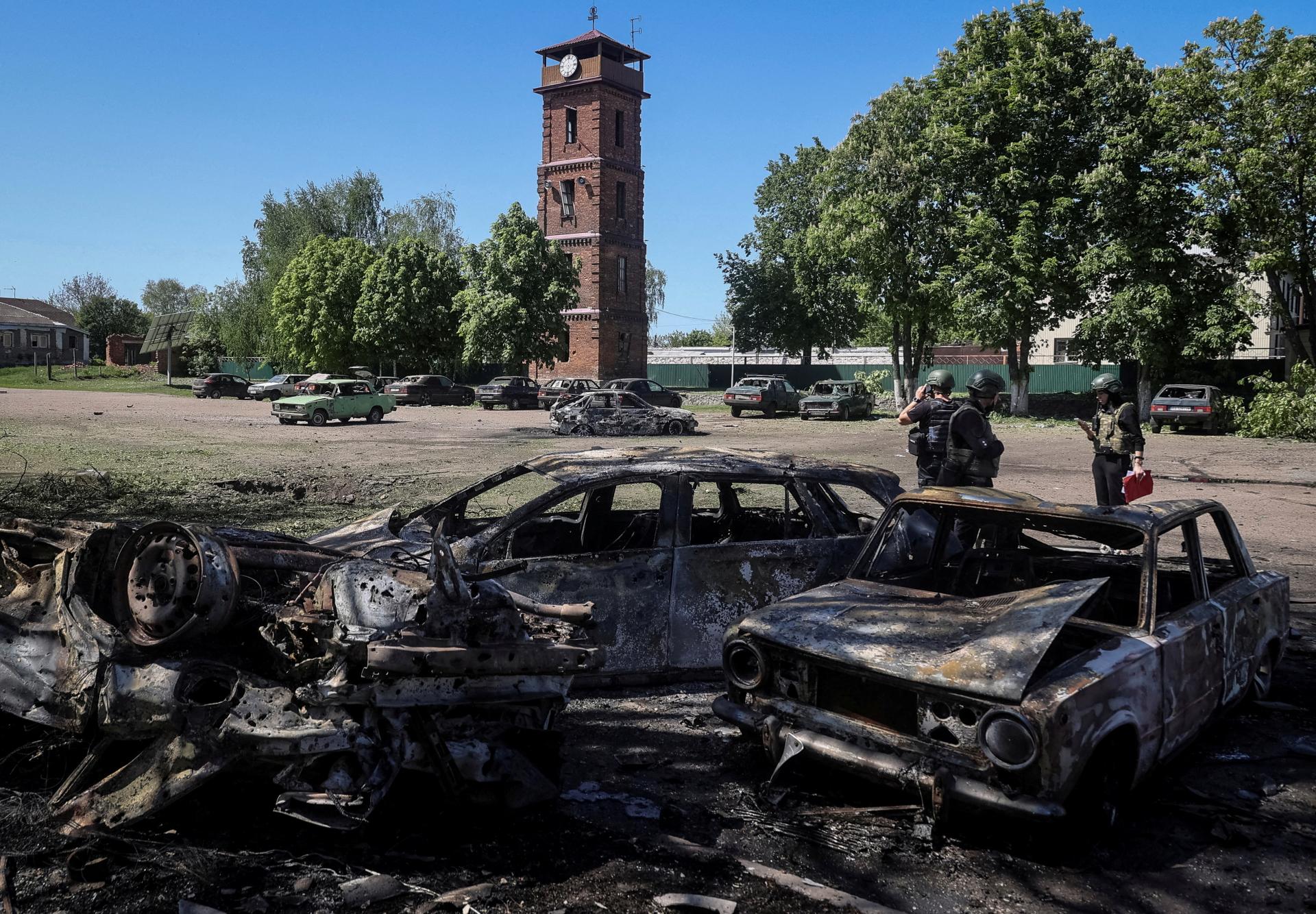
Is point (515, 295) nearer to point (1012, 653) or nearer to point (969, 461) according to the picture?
point (969, 461)

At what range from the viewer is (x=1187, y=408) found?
29.8m

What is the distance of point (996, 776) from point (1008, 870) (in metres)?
0.34

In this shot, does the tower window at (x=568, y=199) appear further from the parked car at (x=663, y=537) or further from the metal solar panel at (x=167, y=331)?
the parked car at (x=663, y=537)

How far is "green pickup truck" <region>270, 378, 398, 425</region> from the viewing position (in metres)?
30.0

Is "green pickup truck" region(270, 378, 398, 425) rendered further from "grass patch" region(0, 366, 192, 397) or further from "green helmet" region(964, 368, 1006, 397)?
"green helmet" region(964, 368, 1006, 397)

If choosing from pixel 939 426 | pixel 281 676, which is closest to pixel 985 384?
pixel 939 426

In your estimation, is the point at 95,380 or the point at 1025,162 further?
the point at 95,380

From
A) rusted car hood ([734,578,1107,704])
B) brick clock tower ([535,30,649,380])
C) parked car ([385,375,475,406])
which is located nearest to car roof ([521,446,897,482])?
rusted car hood ([734,578,1107,704])

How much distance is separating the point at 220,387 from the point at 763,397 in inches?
1103

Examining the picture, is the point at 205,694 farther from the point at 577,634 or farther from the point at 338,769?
the point at 577,634

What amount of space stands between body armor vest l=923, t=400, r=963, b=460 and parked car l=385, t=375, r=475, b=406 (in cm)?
3709

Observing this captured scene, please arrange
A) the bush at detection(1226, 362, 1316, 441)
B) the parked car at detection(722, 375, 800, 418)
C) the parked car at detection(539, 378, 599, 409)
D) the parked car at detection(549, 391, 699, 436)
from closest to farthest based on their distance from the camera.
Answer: the bush at detection(1226, 362, 1316, 441) < the parked car at detection(549, 391, 699, 436) < the parked car at detection(722, 375, 800, 418) < the parked car at detection(539, 378, 599, 409)

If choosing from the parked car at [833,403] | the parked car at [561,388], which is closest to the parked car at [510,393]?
the parked car at [561,388]

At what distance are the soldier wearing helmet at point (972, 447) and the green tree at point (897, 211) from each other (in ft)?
94.1
